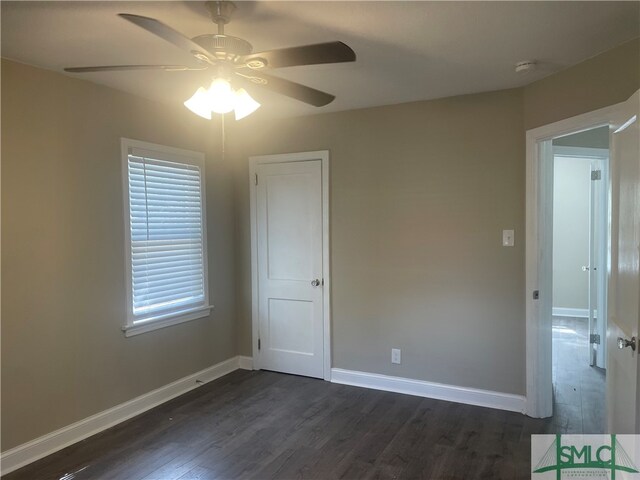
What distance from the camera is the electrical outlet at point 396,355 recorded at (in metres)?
3.71

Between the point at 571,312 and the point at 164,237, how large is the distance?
5.88m

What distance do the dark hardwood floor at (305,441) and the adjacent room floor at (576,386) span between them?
0.44 feet

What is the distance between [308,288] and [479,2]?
2722 mm

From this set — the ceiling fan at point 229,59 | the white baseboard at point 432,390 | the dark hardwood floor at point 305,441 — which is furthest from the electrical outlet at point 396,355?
the ceiling fan at point 229,59

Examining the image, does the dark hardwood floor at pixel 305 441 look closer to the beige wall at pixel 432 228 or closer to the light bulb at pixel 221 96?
the beige wall at pixel 432 228

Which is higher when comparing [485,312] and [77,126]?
[77,126]

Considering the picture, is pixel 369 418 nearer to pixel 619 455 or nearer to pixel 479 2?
pixel 619 455

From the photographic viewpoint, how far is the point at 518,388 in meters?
3.29

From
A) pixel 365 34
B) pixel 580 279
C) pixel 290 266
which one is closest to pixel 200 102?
pixel 365 34

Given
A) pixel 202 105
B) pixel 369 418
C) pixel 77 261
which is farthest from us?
pixel 369 418

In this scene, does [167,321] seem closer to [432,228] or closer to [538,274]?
[432,228]

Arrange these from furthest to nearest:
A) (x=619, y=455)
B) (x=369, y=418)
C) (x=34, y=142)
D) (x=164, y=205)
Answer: (x=164, y=205) → (x=369, y=418) → (x=34, y=142) → (x=619, y=455)

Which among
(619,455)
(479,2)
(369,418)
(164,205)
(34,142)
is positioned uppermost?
(479,2)

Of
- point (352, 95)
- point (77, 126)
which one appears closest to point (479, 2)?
point (352, 95)
